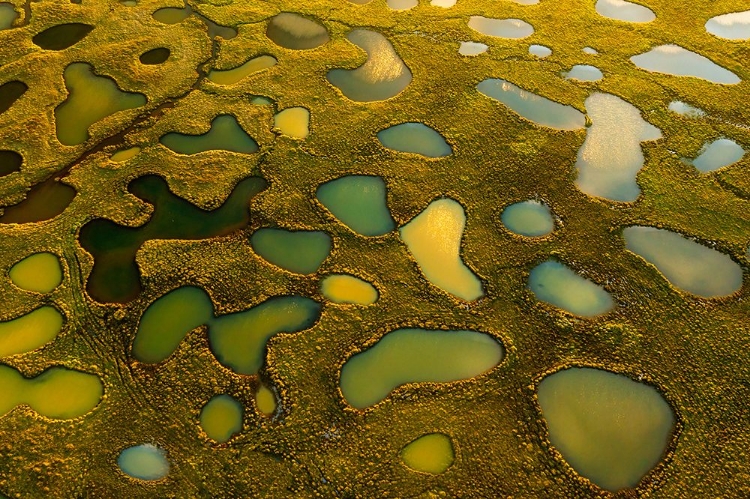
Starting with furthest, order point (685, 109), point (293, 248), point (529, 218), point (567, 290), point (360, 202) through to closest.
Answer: point (685, 109)
point (360, 202)
point (529, 218)
point (293, 248)
point (567, 290)

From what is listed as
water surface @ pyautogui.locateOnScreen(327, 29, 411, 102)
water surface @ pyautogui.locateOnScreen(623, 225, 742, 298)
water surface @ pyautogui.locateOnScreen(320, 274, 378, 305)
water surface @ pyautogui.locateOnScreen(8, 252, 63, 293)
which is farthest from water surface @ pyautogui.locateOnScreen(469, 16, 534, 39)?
water surface @ pyautogui.locateOnScreen(8, 252, 63, 293)

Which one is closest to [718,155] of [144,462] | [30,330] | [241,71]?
[241,71]

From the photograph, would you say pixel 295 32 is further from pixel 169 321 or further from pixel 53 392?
pixel 53 392

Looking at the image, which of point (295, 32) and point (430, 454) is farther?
point (295, 32)

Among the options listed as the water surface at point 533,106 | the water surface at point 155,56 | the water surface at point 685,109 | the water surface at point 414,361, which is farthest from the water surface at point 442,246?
the water surface at point 155,56

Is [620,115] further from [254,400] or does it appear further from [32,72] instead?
[32,72]

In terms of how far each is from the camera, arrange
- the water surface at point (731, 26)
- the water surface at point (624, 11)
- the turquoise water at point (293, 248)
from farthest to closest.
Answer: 1. the water surface at point (624, 11)
2. the water surface at point (731, 26)
3. the turquoise water at point (293, 248)

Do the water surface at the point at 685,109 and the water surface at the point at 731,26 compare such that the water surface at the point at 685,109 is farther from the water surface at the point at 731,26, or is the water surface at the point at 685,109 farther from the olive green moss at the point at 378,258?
the water surface at the point at 731,26

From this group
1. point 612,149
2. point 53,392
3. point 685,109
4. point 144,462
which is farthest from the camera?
point 685,109
